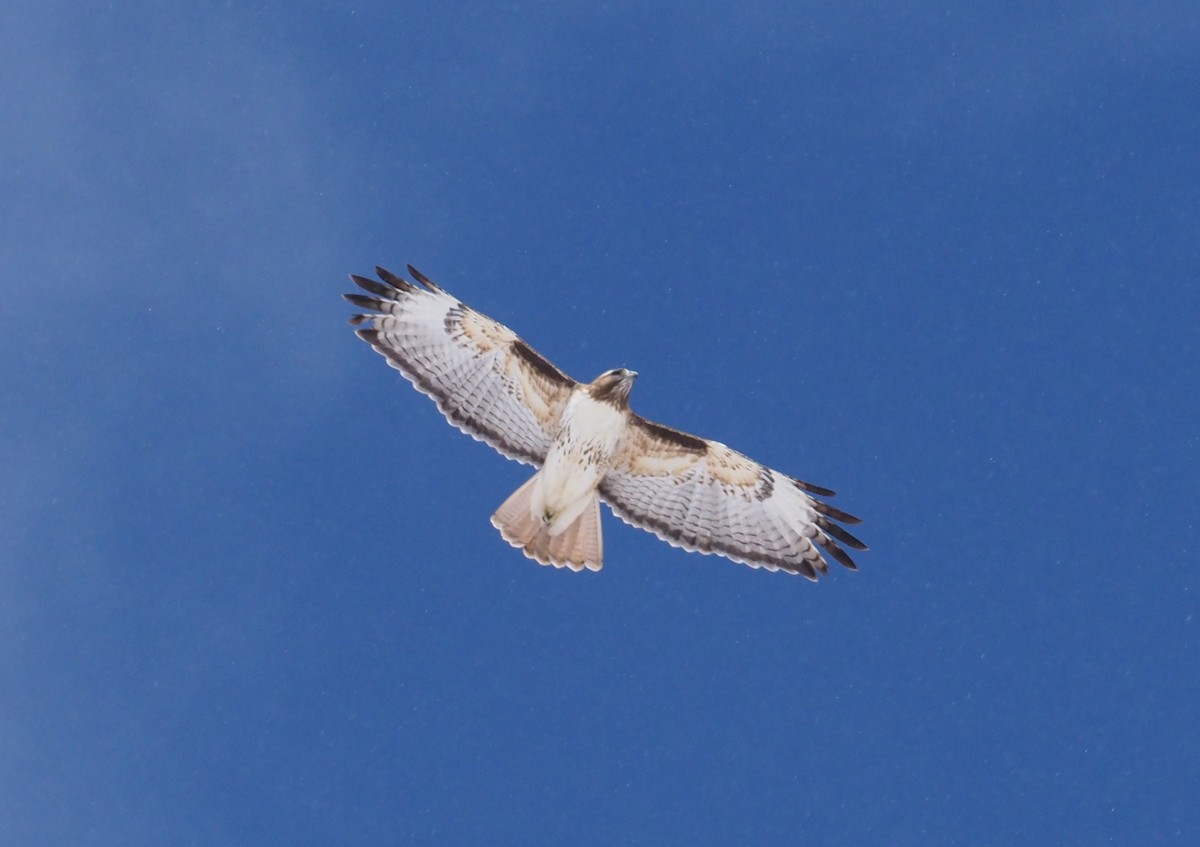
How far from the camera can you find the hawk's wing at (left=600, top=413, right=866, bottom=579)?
1429 cm

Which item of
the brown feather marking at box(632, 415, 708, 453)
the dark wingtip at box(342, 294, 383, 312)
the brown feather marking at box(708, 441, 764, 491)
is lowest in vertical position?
the dark wingtip at box(342, 294, 383, 312)

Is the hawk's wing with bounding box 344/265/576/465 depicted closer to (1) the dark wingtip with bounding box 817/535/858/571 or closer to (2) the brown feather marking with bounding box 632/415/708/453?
(2) the brown feather marking with bounding box 632/415/708/453

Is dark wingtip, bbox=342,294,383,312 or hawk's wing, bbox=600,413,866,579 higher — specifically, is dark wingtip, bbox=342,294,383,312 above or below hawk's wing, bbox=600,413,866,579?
A: below

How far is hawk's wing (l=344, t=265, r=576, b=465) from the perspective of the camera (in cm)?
1388

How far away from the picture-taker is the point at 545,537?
13867 mm

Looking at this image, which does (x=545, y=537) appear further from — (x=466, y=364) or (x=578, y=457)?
(x=466, y=364)

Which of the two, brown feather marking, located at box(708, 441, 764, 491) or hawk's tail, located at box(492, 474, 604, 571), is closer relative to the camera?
hawk's tail, located at box(492, 474, 604, 571)

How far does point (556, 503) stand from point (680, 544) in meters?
1.35

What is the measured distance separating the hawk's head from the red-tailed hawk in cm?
1

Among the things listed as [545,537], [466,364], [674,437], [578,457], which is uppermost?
[674,437]

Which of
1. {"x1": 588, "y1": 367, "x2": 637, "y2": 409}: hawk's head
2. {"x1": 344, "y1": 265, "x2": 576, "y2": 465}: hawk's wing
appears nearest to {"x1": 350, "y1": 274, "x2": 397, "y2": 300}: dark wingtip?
{"x1": 344, "y1": 265, "x2": 576, "y2": 465}: hawk's wing

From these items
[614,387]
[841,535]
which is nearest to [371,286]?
[614,387]

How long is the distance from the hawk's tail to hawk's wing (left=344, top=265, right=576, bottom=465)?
20.5 inches

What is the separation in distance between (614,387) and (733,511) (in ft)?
5.72
